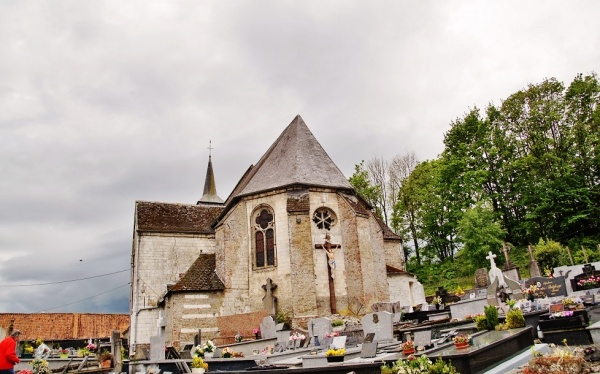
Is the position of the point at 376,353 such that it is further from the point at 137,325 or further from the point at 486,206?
the point at 486,206

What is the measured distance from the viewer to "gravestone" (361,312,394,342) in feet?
41.5

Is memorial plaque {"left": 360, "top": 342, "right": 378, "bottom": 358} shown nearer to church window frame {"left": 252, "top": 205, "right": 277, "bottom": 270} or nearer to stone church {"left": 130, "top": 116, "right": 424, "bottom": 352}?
stone church {"left": 130, "top": 116, "right": 424, "bottom": 352}

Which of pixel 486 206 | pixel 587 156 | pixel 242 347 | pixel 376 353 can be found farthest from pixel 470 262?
pixel 376 353

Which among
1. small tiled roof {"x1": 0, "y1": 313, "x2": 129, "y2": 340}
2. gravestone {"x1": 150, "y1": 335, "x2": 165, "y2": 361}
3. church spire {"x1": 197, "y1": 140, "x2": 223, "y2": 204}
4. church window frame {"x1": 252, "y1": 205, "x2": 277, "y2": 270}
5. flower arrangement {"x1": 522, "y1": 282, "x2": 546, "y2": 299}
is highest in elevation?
church spire {"x1": 197, "y1": 140, "x2": 223, "y2": 204}

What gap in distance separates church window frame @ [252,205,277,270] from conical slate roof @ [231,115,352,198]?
3.96 feet

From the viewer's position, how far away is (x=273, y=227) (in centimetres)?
2267

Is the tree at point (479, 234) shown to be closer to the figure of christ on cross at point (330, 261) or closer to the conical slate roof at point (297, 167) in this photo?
the conical slate roof at point (297, 167)

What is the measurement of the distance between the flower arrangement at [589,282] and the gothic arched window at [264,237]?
12.8 meters

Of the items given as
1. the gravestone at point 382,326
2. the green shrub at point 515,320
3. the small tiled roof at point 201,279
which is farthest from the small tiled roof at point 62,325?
the green shrub at point 515,320

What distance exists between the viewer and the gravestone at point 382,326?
12.6m

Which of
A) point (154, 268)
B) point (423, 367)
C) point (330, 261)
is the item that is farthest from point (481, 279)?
point (154, 268)

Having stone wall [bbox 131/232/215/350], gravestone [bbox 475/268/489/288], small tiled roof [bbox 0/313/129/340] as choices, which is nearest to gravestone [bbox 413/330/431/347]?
gravestone [bbox 475/268/489/288]

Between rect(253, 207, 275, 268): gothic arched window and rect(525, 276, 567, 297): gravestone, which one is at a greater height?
rect(253, 207, 275, 268): gothic arched window

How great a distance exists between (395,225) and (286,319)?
923 inches
